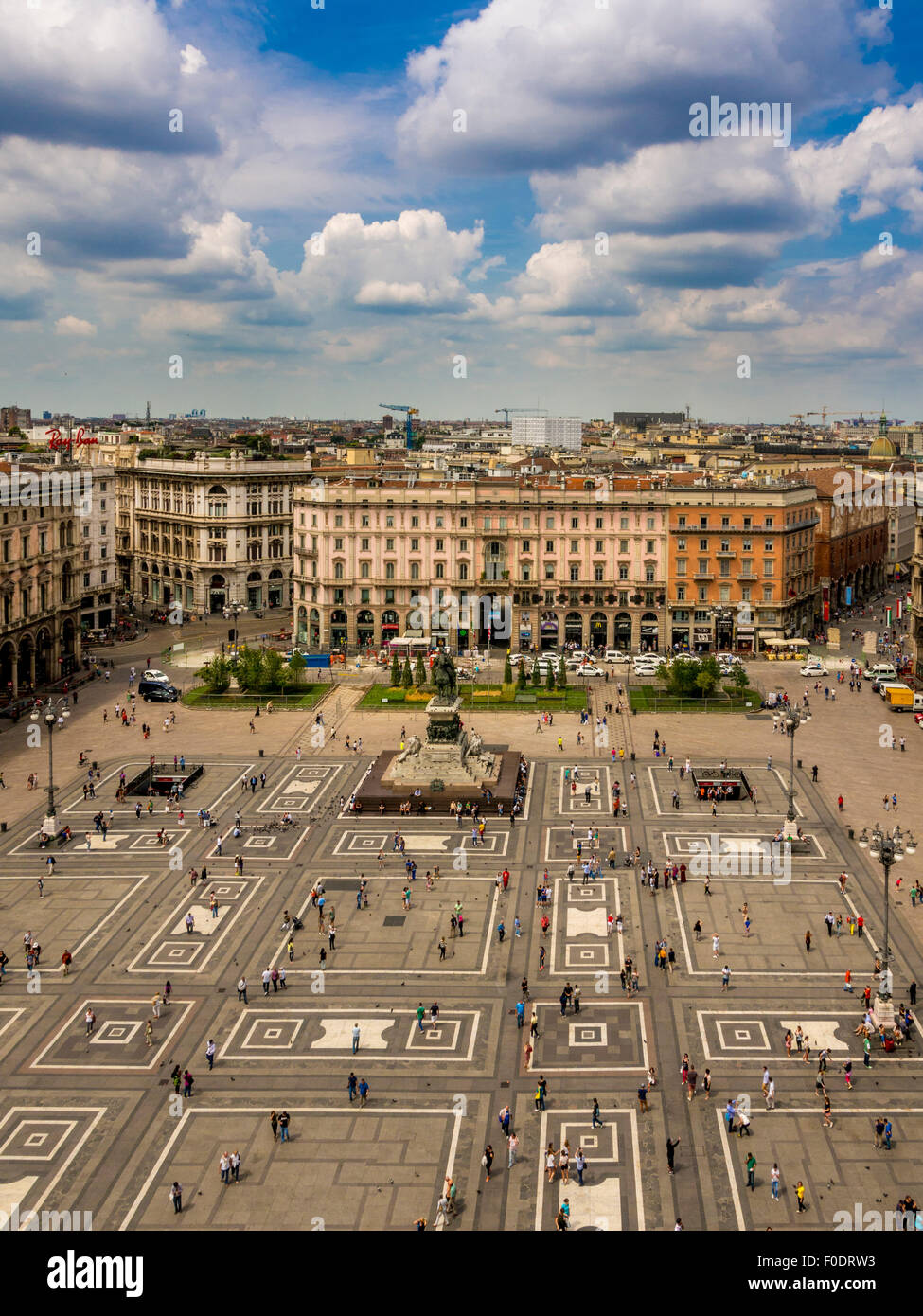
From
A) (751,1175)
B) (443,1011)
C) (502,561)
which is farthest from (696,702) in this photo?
(751,1175)

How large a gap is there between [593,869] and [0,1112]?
87.3ft

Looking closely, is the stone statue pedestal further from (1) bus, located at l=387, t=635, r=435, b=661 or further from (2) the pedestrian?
(2) the pedestrian

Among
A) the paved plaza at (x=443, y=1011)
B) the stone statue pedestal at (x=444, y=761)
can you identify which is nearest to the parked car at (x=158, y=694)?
the paved plaza at (x=443, y=1011)

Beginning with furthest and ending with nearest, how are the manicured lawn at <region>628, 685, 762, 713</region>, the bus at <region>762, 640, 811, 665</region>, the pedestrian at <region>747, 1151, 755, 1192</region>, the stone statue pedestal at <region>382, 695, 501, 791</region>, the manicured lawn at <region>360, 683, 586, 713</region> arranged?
the bus at <region>762, 640, 811, 665</region> < the manicured lawn at <region>360, 683, 586, 713</region> < the manicured lawn at <region>628, 685, 762, 713</region> < the stone statue pedestal at <region>382, 695, 501, 791</region> < the pedestrian at <region>747, 1151, 755, 1192</region>

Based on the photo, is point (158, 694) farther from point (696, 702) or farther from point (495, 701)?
point (696, 702)

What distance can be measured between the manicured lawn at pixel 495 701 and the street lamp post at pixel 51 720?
21134mm

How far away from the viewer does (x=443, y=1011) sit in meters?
39.3

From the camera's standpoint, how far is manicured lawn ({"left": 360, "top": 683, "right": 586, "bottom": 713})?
8481 centimetres

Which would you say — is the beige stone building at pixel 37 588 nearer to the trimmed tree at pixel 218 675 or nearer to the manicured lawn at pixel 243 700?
the manicured lawn at pixel 243 700

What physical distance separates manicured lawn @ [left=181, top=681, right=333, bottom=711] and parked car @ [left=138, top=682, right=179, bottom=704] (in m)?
0.84

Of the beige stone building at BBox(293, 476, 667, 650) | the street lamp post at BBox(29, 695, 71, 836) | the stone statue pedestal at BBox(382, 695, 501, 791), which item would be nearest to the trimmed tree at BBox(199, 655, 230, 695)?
the street lamp post at BBox(29, 695, 71, 836)

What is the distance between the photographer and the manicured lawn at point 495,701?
278 feet
